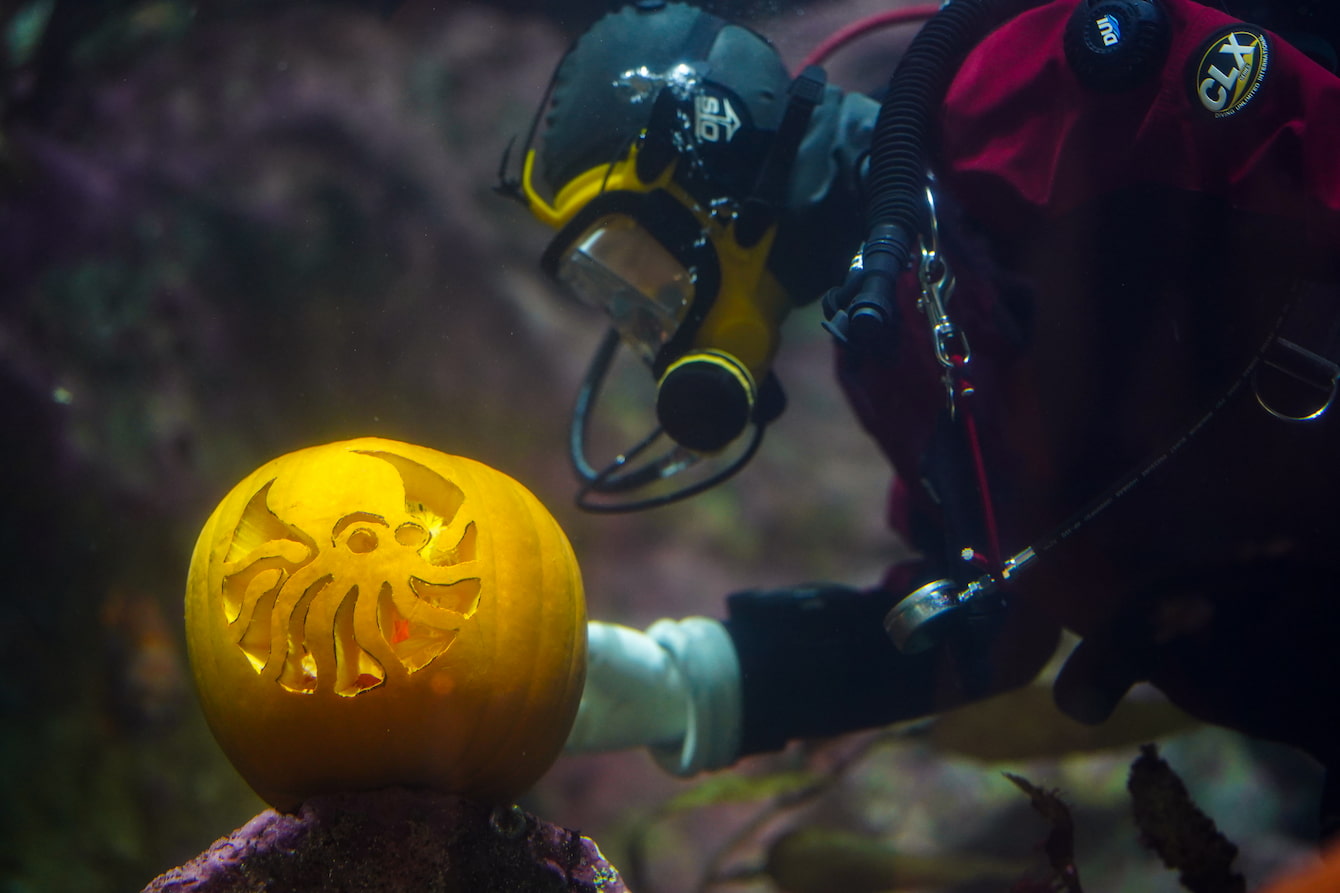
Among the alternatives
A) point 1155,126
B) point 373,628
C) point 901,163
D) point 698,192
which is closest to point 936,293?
point 901,163

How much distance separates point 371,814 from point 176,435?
2.62 m

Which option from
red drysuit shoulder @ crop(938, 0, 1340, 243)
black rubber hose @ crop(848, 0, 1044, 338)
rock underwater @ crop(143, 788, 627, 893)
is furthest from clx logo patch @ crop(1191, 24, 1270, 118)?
rock underwater @ crop(143, 788, 627, 893)

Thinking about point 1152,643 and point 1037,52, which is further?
point 1152,643

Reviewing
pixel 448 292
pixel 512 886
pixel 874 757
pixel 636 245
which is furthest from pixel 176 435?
pixel 874 757

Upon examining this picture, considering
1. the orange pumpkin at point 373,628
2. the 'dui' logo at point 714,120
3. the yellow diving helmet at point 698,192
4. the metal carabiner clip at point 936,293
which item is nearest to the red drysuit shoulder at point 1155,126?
the metal carabiner clip at point 936,293

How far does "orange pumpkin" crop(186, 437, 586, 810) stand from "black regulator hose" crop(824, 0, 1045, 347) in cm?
68

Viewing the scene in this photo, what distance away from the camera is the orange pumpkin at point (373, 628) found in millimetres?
978

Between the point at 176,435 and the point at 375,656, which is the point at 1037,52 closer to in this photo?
the point at 375,656

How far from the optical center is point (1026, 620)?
2.08 metres

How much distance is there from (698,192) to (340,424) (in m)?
1.97

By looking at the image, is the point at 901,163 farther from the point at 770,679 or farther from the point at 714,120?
the point at 770,679

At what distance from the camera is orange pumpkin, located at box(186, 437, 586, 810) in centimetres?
98

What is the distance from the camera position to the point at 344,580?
0.97m

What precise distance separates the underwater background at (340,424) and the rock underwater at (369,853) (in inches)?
65.9
